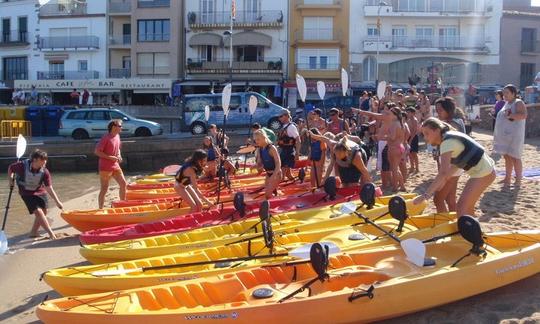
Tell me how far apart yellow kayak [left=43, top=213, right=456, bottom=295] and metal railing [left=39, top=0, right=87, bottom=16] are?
3914cm

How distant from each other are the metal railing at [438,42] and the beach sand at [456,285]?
2660 centimetres

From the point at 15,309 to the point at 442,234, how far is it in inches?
176

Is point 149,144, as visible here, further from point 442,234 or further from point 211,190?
point 442,234

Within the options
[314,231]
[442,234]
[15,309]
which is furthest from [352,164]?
[15,309]

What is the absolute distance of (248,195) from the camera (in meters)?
9.49

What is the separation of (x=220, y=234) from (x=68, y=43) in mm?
37059

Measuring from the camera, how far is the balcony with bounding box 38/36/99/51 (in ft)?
131

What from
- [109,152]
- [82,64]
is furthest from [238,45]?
[109,152]

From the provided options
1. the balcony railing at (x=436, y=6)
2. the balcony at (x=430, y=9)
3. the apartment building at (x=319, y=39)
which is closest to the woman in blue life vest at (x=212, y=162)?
the apartment building at (x=319, y=39)

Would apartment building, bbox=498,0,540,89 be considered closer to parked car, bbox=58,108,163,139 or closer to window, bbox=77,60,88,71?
parked car, bbox=58,108,163,139

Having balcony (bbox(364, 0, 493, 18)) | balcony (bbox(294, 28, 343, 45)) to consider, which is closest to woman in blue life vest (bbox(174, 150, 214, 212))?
balcony (bbox(294, 28, 343, 45))

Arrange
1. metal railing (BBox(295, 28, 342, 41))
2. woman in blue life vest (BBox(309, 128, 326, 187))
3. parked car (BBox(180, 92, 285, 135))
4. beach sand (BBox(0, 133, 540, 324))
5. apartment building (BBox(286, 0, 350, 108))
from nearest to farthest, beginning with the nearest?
beach sand (BBox(0, 133, 540, 324)) < woman in blue life vest (BBox(309, 128, 326, 187)) < parked car (BBox(180, 92, 285, 135)) < apartment building (BBox(286, 0, 350, 108)) < metal railing (BBox(295, 28, 342, 41))

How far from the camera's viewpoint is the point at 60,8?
41.6 meters

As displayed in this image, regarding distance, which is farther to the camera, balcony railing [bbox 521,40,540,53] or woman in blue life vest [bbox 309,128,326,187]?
balcony railing [bbox 521,40,540,53]
